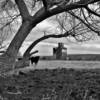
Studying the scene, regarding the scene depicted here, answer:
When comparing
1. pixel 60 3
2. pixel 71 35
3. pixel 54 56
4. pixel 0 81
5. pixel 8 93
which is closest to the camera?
pixel 8 93

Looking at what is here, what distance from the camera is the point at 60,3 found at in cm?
887

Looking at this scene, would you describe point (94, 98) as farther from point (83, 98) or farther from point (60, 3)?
point (60, 3)

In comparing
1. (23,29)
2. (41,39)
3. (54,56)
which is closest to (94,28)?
(41,39)

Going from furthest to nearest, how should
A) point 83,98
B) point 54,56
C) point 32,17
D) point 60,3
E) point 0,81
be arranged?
point 54,56 → point 32,17 → point 60,3 → point 0,81 → point 83,98

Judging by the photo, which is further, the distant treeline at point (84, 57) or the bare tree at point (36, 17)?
the distant treeline at point (84, 57)

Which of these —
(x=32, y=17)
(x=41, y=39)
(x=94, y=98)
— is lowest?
(x=94, y=98)

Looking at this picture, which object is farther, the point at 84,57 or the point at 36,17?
the point at 84,57

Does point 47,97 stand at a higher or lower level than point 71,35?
lower

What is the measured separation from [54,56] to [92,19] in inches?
272

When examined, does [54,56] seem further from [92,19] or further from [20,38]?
[20,38]

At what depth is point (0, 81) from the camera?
521 cm

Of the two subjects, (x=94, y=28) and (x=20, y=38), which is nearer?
(x=20, y=38)

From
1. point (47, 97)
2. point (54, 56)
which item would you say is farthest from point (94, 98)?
point (54, 56)

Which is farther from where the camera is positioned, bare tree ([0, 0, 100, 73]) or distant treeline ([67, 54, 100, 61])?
distant treeline ([67, 54, 100, 61])
